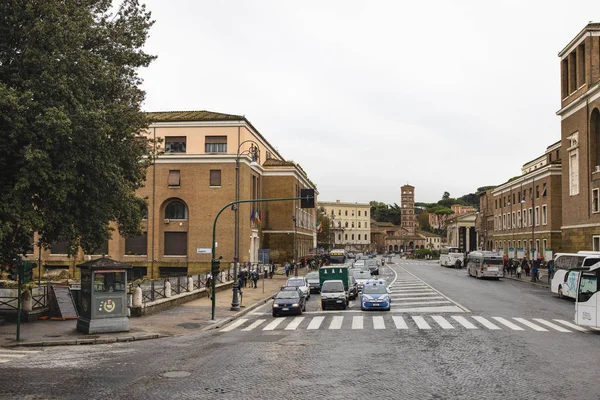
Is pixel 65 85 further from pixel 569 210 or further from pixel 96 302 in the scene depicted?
pixel 569 210

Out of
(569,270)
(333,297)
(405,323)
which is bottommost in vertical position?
(405,323)

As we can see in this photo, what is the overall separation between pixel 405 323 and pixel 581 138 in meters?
36.4

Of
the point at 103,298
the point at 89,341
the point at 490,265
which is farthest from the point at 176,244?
the point at 89,341

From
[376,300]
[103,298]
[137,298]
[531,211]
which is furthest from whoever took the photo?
[531,211]

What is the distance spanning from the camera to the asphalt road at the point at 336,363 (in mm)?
12680

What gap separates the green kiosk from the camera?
21719 millimetres

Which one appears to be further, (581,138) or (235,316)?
(581,138)

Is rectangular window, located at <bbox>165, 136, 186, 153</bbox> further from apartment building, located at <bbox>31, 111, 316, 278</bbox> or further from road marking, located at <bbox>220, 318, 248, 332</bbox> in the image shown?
road marking, located at <bbox>220, 318, 248, 332</bbox>

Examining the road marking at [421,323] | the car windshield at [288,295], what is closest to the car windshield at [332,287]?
the car windshield at [288,295]

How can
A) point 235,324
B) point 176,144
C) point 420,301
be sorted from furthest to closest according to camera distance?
point 176,144 < point 420,301 < point 235,324

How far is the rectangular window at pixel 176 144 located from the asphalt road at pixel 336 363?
39212 millimetres

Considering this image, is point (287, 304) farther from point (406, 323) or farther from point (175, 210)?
point (175, 210)

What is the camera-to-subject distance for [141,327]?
23625 mm

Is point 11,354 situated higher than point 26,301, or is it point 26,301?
point 26,301
